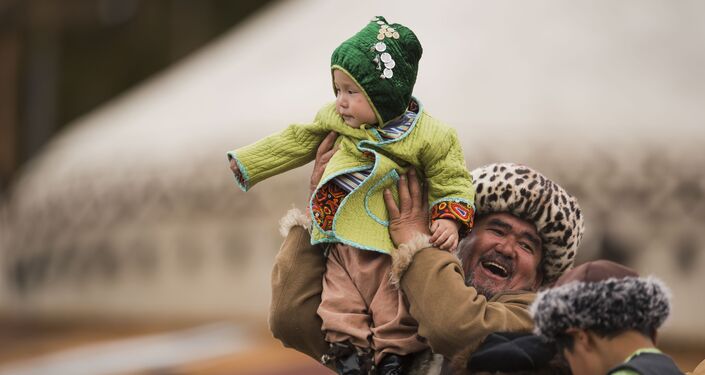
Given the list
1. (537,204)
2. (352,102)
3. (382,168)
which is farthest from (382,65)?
(537,204)

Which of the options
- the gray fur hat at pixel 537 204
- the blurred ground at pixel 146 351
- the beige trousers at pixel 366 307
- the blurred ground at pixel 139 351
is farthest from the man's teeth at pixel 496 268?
the blurred ground at pixel 139 351

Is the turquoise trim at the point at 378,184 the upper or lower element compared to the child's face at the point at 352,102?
lower

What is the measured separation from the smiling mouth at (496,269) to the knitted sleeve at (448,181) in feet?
0.44

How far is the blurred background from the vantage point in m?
7.53

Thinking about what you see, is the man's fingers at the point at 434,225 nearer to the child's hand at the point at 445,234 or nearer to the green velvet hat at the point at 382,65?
the child's hand at the point at 445,234

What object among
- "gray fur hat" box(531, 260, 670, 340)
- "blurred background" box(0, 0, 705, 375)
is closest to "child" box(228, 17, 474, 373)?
"gray fur hat" box(531, 260, 670, 340)

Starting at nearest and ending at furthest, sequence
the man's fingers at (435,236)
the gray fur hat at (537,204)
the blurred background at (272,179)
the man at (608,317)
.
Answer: the man at (608,317), the man's fingers at (435,236), the gray fur hat at (537,204), the blurred background at (272,179)

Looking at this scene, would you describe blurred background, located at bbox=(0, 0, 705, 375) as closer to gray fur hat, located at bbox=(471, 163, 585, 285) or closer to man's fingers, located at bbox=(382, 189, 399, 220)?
gray fur hat, located at bbox=(471, 163, 585, 285)

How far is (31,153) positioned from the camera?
12078 mm

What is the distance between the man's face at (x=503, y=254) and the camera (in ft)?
8.14

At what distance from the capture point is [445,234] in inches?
92.6

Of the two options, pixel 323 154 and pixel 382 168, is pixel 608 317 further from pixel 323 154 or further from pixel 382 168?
pixel 323 154

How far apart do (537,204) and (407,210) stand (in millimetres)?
271

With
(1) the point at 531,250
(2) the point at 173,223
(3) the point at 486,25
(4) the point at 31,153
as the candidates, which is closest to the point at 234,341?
(2) the point at 173,223
